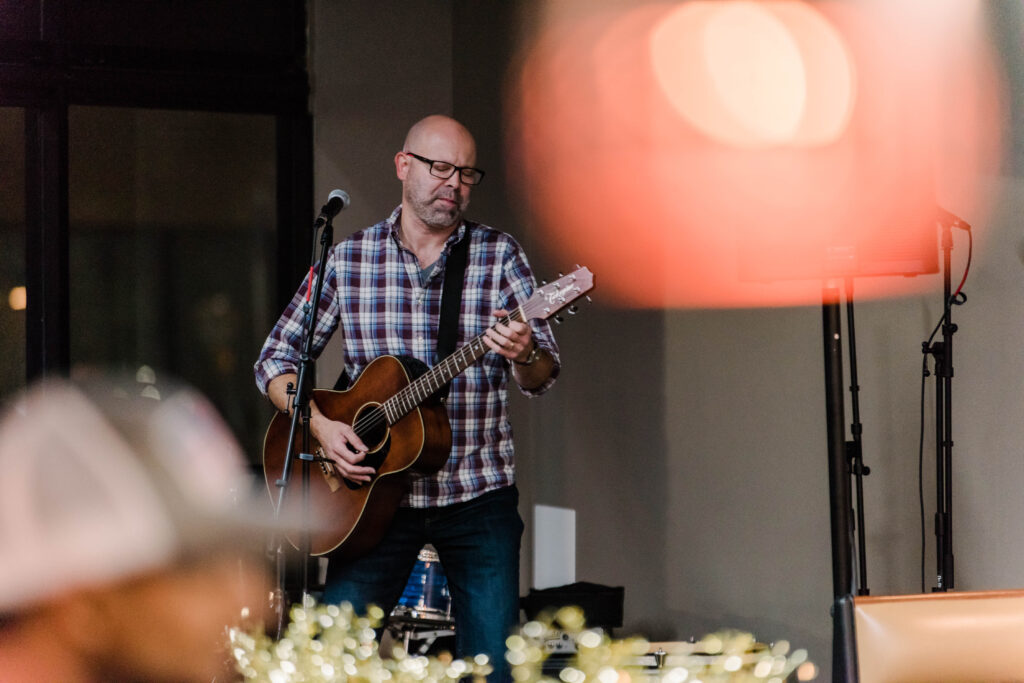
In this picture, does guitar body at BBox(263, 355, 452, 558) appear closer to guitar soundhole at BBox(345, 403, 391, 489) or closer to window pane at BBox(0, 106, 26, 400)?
guitar soundhole at BBox(345, 403, 391, 489)

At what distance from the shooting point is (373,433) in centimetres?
272

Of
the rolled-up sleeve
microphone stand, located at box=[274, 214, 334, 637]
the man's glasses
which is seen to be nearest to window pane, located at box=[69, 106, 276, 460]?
the rolled-up sleeve

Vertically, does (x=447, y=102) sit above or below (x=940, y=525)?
above

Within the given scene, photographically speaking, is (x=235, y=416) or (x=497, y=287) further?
(x=235, y=416)

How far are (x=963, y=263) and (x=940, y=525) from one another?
62cm

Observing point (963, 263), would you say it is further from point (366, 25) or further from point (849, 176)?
point (366, 25)

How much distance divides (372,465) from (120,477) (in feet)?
10.0

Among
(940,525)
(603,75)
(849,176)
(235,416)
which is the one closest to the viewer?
(940,525)

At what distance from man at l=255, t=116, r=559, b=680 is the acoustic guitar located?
0.04 m

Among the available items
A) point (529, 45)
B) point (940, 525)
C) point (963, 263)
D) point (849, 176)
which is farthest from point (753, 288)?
point (529, 45)

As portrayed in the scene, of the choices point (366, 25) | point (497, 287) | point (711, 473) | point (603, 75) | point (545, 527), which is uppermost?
point (366, 25)

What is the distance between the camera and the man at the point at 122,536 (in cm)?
328

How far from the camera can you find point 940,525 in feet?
8.96

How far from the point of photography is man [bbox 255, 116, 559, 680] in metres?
2.62
